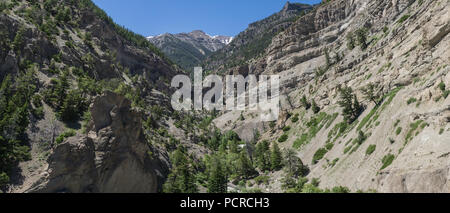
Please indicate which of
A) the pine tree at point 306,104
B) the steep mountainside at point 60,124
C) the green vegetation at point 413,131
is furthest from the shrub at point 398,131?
the pine tree at point 306,104

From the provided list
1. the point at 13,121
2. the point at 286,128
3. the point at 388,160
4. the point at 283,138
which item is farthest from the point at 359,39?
the point at 13,121

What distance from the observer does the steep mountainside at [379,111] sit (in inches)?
1049

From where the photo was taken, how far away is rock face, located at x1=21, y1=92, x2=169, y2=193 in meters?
33.5

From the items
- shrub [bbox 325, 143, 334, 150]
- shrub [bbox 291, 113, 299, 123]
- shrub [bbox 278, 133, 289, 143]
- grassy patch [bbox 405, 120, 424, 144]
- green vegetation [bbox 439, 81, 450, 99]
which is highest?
shrub [bbox 291, 113, 299, 123]

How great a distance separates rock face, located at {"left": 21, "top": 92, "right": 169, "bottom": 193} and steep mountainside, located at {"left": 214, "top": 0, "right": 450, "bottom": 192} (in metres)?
27.3

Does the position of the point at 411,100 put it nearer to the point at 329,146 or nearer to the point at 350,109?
the point at 329,146

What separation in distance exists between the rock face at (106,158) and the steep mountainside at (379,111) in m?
27.3

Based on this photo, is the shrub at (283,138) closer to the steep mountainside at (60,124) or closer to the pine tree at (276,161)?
the pine tree at (276,161)

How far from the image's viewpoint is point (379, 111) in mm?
45594

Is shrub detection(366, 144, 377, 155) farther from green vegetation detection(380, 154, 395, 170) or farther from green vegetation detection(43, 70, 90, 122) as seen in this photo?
green vegetation detection(43, 70, 90, 122)

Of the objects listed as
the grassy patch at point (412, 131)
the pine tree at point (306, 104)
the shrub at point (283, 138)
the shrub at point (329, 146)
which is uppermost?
the pine tree at point (306, 104)

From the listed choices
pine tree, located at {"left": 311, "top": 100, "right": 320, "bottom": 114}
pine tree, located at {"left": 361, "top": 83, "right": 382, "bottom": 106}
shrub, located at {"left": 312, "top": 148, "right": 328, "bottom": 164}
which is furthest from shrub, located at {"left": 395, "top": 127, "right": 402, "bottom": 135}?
pine tree, located at {"left": 311, "top": 100, "right": 320, "bottom": 114}

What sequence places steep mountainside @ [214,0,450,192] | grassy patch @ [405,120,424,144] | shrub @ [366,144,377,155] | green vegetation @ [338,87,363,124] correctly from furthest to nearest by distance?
1. green vegetation @ [338,87,363,124]
2. shrub @ [366,144,377,155]
3. grassy patch @ [405,120,424,144]
4. steep mountainside @ [214,0,450,192]

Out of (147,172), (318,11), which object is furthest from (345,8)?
(147,172)
